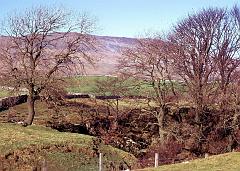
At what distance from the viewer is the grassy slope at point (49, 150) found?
29.2m

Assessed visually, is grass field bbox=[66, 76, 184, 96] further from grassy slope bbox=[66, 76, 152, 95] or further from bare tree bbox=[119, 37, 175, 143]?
bare tree bbox=[119, 37, 175, 143]

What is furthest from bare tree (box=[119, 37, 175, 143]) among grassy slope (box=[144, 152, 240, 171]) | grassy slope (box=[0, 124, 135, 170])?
grassy slope (box=[144, 152, 240, 171])

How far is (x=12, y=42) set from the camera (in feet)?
138

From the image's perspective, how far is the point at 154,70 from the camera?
4403cm

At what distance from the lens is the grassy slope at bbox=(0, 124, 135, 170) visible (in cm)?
2922

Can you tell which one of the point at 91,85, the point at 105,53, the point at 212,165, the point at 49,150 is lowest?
the point at 49,150

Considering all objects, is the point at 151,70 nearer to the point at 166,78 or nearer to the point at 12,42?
the point at 166,78

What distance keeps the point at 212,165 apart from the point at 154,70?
1934cm

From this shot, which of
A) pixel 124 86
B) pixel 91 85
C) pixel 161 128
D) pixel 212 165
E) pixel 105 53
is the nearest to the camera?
pixel 212 165

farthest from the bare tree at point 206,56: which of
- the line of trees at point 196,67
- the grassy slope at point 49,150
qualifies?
the grassy slope at point 49,150

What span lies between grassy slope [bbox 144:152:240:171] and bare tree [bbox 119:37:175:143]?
15.6 meters

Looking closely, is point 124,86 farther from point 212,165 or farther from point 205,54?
point 212,165

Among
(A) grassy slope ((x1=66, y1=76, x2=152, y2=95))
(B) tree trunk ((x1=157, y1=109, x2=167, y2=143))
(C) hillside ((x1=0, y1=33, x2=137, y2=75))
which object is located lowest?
(B) tree trunk ((x1=157, y1=109, x2=167, y2=143))

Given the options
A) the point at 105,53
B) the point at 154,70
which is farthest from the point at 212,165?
the point at 105,53
